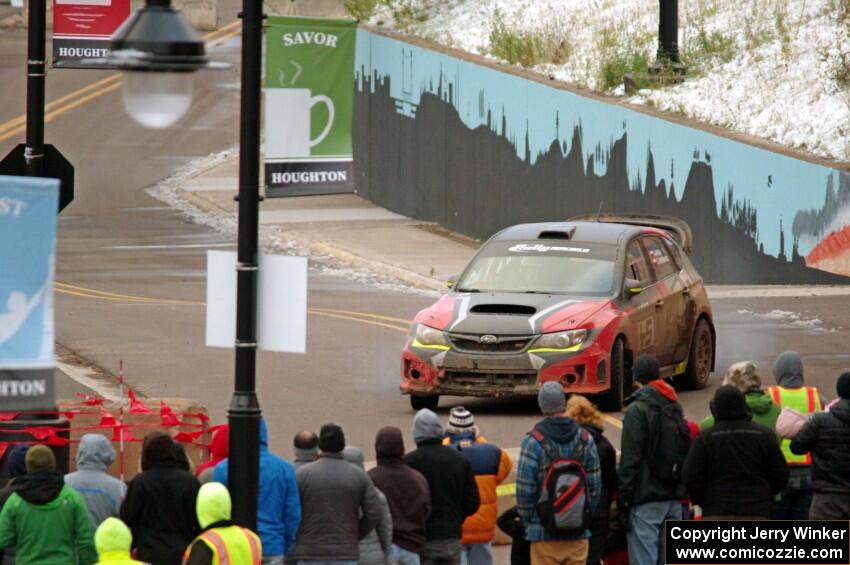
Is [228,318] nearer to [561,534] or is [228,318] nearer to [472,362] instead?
[561,534]

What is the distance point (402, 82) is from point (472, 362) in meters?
21.3

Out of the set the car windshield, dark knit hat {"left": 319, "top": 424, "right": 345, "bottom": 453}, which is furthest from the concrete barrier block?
the car windshield

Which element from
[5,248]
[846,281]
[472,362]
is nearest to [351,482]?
[5,248]

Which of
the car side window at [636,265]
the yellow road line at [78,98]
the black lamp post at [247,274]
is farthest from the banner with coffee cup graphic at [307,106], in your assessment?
the yellow road line at [78,98]

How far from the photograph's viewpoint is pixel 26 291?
9.82 meters

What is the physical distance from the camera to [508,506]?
42.5 feet

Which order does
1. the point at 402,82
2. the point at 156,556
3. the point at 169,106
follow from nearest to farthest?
the point at 169,106, the point at 156,556, the point at 402,82

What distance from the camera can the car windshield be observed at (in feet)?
57.6

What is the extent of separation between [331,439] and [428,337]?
6.81 metres

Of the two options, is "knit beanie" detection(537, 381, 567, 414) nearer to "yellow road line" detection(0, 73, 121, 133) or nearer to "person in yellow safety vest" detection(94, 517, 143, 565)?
"person in yellow safety vest" detection(94, 517, 143, 565)

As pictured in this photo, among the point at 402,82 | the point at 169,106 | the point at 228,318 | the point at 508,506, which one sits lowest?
the point at 508,506

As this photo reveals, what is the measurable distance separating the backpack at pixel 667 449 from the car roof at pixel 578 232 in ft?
23.2

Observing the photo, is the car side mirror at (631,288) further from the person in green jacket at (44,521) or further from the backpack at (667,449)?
the person in green jacket at (44,521)

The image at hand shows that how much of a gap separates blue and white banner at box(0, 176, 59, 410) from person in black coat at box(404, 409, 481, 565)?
2.28 m
